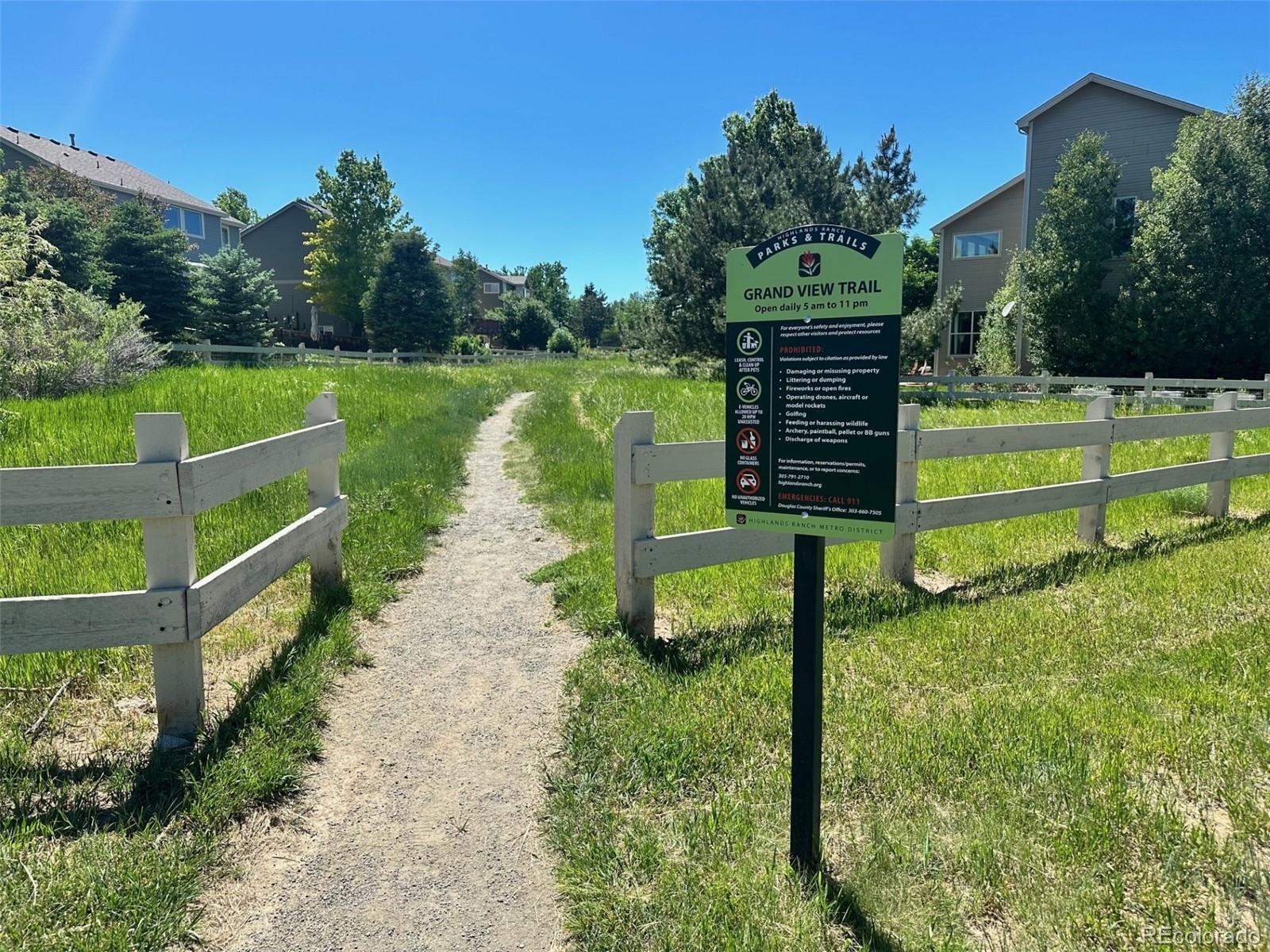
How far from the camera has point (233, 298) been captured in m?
35.2

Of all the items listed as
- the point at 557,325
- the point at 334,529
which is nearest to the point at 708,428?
the point at 334,529

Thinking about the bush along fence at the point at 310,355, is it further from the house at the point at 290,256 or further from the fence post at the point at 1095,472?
the fence post at the point at 1095,472

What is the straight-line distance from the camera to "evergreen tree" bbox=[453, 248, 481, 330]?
77750 mm

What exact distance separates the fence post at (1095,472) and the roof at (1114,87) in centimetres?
2588

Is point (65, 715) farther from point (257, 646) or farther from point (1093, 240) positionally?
point (1093, 240)

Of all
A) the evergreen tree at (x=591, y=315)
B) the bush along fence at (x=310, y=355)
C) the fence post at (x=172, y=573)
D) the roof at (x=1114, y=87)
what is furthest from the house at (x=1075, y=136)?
the evergreen tree at (x=591, y=315)

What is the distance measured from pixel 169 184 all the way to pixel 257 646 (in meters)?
59.2

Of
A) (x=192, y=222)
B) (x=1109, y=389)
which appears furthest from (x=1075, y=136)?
(x=192, y=222)

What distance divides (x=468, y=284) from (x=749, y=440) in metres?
84.1

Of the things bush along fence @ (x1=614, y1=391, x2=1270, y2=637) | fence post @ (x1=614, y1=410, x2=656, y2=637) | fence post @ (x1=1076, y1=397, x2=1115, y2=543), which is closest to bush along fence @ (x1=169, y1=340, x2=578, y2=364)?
fence post @ (x1=614, y1=410, x2=656, y2=637)

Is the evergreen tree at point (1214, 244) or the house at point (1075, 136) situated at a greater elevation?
the house at point (1075, 136)

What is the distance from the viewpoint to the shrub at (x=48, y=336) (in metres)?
13.2

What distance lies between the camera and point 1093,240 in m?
26.0

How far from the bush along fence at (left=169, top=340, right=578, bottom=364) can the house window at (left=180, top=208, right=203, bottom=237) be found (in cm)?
1714
